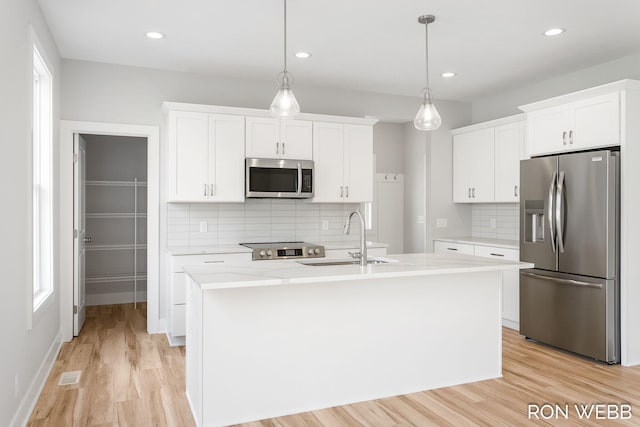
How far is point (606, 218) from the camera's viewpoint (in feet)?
12.5

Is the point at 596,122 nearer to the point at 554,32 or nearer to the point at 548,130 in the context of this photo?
the point at 548,130

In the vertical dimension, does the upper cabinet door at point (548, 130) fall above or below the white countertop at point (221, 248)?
above

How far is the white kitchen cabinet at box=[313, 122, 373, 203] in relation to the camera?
16.7 ft

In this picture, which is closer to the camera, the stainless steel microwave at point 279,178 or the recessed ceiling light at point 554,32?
the recessed ceiling light at point 554,32

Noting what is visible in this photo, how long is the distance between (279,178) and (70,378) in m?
2.47

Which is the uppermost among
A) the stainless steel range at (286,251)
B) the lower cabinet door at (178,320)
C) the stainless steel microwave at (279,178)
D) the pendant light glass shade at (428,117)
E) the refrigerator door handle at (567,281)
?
the pendant light glass shade at (428,117)

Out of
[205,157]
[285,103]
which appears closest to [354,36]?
[285,103]

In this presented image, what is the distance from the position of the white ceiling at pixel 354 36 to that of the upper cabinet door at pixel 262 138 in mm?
522

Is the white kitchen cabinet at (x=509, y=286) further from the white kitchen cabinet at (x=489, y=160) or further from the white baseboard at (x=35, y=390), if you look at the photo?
the white baseboard at (x=35, y=390)

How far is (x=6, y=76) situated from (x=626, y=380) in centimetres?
438

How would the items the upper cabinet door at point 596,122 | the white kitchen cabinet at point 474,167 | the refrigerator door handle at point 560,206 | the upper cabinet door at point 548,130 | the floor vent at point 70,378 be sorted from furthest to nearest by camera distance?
the white kitchen cabinet at point 474,167 → the upper cabinet door at point 548,130 → the refrigerator door handle at point 560,206 → the upper cabinet door at point 596,122 → the floor vent at point 70,378

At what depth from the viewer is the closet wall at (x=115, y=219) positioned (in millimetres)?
6219

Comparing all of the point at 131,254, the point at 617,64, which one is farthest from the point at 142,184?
the point at 617,64

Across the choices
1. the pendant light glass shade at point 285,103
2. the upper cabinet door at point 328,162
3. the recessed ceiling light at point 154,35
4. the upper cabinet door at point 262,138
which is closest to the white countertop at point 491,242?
the upper cabinet door at point 328,162
